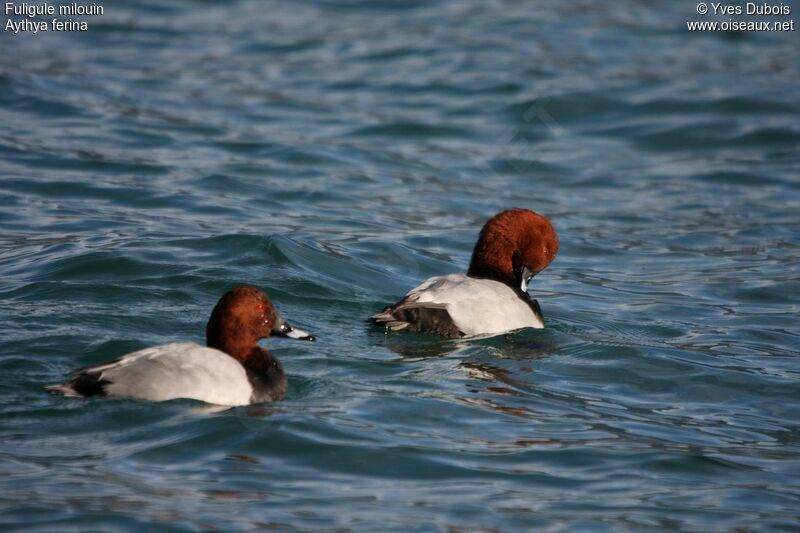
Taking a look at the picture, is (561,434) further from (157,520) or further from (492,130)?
(492,130)

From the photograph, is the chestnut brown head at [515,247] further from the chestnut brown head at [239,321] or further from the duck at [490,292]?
the chestnut brown head at [239,321]

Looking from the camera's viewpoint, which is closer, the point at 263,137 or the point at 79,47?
the point at 263,137

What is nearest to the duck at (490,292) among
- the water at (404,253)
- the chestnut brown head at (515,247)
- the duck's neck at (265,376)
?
the chestnut brown head at (515,247)

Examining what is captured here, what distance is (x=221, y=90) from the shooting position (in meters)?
20.6

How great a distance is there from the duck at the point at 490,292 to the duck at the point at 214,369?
5.42 feet

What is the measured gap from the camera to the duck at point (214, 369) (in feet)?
25.7

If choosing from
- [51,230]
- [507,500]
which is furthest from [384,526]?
[51,230]

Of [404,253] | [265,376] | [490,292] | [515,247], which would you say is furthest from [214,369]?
[404,253]

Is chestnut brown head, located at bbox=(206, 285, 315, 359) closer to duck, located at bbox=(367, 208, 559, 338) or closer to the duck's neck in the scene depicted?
the duck's neck

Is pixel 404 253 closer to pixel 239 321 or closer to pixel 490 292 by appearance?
pixel 490 292

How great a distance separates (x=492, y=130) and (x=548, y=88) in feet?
6.52

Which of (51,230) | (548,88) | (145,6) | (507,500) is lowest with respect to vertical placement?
(507,500)

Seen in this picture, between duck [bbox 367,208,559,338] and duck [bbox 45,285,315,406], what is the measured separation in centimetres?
165

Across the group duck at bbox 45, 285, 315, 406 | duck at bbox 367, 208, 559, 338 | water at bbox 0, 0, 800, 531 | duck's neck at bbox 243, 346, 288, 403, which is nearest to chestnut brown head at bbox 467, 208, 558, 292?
duck at bbox 367, 208, 559, 338
